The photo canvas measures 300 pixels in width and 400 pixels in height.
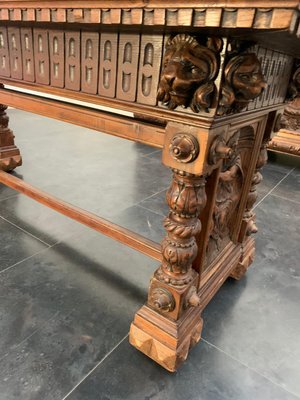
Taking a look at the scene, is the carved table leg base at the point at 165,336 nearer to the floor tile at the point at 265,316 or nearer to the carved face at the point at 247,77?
the floor tile at the point at 265,316

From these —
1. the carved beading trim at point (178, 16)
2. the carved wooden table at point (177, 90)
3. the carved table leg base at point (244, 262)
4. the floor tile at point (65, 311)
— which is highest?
the carved beading trim at point (178, 16)

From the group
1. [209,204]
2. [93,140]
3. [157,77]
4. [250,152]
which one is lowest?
[93,140]

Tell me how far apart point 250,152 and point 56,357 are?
1095 millimetres

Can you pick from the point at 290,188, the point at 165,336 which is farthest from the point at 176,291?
the point at 290,188

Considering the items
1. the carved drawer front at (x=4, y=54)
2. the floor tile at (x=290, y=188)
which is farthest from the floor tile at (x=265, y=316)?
the carved drawer front at (x=4, y=54)

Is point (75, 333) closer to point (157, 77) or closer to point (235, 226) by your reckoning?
point (235, 226)

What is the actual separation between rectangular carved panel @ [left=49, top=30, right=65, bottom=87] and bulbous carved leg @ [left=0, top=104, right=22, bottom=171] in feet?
4.55

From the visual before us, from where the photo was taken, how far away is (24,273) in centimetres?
156

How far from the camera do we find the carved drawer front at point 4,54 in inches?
49.0

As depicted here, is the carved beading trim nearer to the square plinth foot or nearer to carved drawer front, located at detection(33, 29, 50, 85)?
carved drawer front, located at detection(33, 29, 50, 85)

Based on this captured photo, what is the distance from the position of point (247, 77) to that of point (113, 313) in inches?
41.1

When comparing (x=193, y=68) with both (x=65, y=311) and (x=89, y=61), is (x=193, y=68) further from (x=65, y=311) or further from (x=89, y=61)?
(x=65, y=311)

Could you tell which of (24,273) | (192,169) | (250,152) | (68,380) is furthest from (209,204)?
(24,273)

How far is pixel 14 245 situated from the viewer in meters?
1.75
